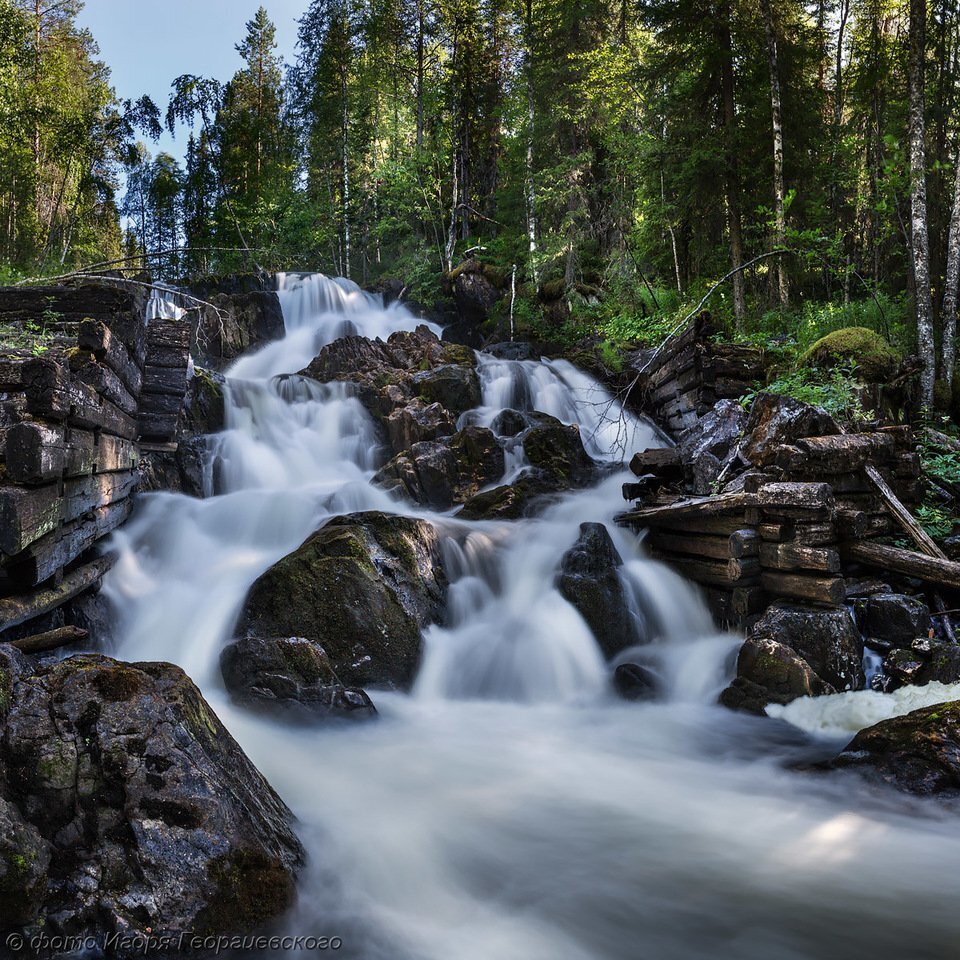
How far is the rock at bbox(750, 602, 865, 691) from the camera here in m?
5.28

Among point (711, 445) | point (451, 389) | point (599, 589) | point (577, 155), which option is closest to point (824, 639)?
point (599, 589)

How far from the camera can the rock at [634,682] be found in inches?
240

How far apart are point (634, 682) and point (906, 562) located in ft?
9.22

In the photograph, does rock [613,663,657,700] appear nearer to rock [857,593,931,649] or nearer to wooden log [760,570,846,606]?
wooden log [760,570,846,606]

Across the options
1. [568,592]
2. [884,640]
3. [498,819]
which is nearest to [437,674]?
[568,592]

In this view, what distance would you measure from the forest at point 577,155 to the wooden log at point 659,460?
2644mm

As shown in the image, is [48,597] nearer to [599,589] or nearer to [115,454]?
[115,454]

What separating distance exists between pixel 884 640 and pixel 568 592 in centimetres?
308

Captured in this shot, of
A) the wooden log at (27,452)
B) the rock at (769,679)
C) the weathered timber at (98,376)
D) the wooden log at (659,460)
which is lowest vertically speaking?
the rock at (769,679)

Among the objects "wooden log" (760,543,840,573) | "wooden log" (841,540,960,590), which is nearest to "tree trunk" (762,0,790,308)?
"wooden log" (841,540,960,590)

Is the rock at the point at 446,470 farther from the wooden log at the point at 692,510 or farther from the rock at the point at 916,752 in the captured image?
the rock at the point at 916,752

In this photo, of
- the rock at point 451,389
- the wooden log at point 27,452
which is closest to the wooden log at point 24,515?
the wooden log at point 27,452

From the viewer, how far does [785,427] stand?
7.00 metres

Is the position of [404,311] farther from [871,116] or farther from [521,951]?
[521,951]
